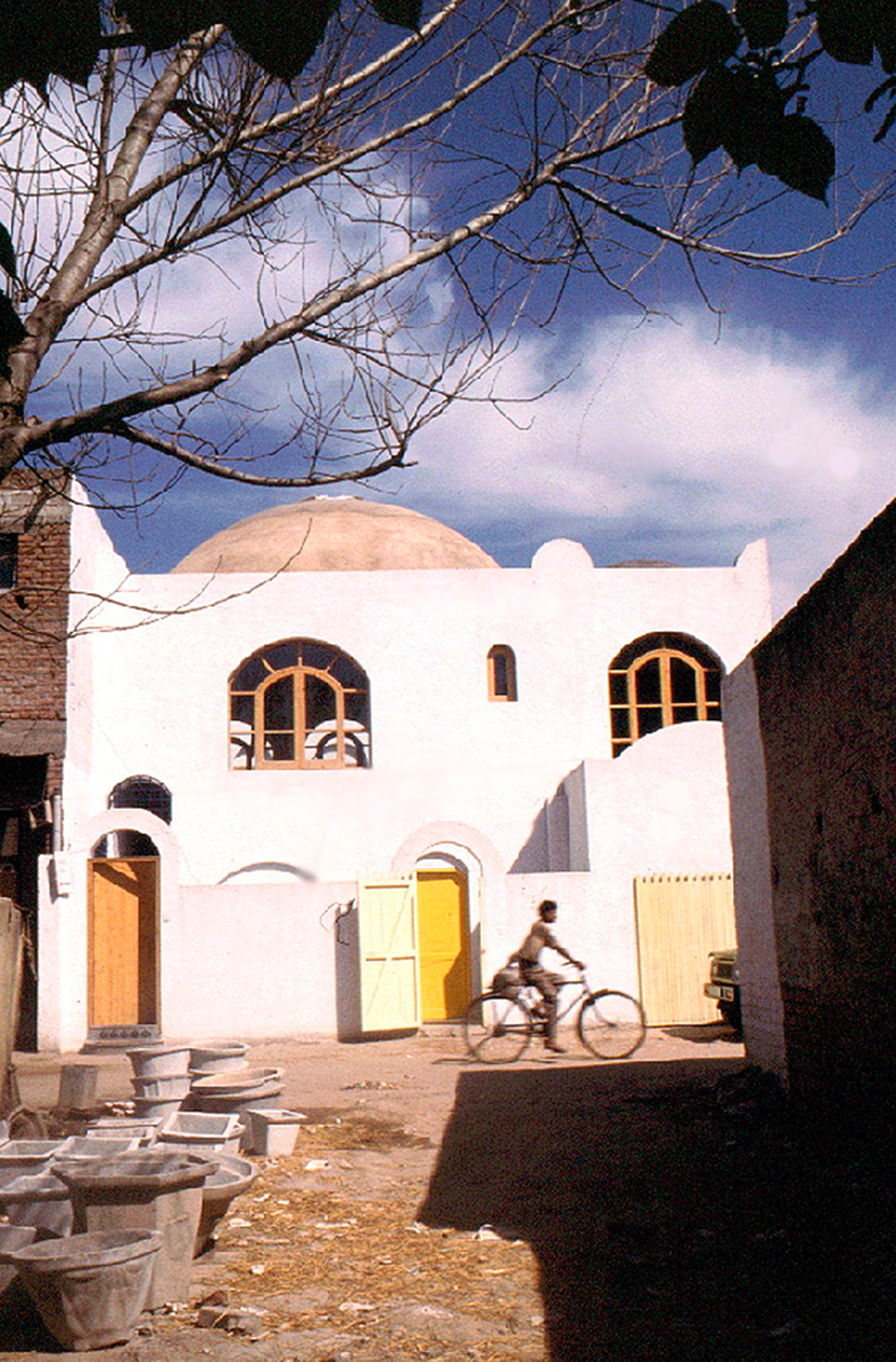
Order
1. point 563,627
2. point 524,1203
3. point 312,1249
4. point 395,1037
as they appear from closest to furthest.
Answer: point 312,1249, point 524,1203, point 395,1037, point 563,627

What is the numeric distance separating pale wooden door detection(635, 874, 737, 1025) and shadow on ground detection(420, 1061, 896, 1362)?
233 inches

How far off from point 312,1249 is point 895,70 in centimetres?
601

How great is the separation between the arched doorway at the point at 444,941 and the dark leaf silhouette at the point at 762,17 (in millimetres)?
15165

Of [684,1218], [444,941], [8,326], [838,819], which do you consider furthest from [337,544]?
[8,326]

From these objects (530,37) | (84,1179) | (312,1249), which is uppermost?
(530,37)

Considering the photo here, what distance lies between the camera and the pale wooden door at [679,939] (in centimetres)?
1680

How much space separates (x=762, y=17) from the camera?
2.13 metres

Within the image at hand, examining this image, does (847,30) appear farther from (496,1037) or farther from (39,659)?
(39,659)

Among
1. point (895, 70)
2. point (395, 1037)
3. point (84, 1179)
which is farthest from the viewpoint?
point (395, 1037)

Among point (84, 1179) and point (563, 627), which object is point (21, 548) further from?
point (84, 1179)

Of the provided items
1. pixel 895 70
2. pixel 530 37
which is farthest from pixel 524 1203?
pixel 895 70

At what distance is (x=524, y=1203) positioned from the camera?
7266mm

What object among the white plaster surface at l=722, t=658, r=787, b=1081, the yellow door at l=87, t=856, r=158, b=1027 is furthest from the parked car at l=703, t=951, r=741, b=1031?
the yellow door at l=87, t=856, r=158, b=1027

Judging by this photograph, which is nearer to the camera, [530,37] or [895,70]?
[895,70]
